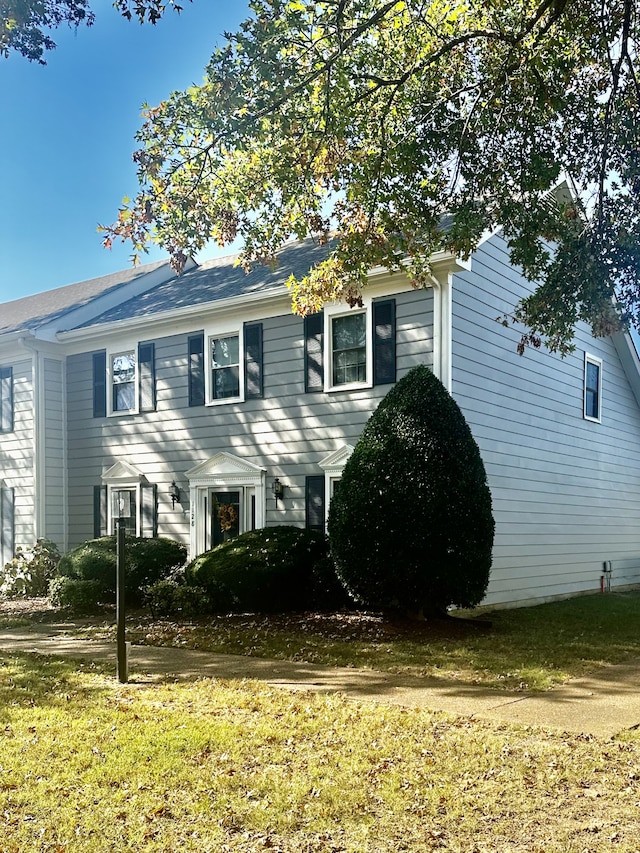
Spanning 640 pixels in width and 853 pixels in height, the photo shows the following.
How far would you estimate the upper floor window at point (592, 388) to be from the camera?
1698cm

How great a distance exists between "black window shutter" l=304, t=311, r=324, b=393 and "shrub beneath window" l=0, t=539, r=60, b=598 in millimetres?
6665

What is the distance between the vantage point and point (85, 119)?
520 inches

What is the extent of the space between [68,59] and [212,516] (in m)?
7.95

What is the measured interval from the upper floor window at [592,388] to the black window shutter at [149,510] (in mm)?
9078

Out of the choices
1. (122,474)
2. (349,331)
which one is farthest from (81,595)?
(349,331)

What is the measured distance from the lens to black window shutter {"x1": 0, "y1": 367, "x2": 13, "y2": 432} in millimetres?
17984

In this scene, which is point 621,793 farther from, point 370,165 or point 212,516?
point 212,516

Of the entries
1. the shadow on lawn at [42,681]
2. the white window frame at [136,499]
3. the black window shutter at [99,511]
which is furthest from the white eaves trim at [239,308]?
the shadow on lawn at [42,681]

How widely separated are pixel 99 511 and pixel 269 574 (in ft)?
20.6

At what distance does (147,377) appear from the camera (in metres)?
16.1

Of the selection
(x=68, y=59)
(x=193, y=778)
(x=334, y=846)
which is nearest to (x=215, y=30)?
(x=68, y=59)

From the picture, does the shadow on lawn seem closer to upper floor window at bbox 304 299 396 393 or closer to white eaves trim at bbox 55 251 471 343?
upper floor window at bbox 304 299 396 393

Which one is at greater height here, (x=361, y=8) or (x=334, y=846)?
(x=361, y=8)

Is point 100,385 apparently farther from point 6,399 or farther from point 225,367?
point 225,367
